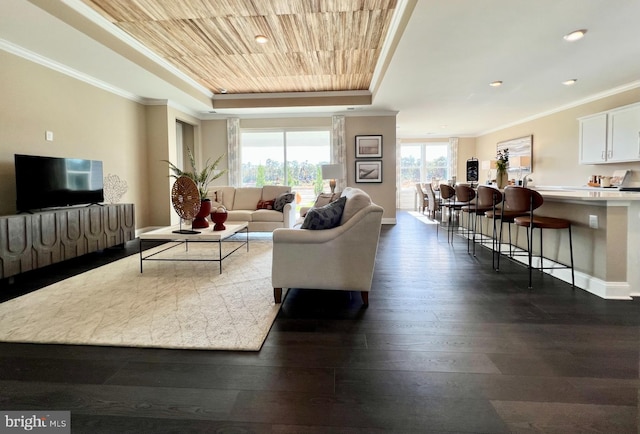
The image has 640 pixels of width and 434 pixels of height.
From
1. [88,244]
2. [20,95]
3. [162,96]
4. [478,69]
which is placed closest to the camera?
[20,95]

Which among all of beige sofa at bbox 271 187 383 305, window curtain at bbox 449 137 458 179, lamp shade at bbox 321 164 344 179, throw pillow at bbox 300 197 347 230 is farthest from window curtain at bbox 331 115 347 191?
window curtain at bbox 449 137 458 179

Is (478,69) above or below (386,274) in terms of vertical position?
above

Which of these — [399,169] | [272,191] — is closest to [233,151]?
[272,191]

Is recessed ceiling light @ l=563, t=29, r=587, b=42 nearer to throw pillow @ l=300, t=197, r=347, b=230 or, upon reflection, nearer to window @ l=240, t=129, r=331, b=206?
throw pillow @ l=300, t=197, r=347, b=230

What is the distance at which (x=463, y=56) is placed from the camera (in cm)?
432

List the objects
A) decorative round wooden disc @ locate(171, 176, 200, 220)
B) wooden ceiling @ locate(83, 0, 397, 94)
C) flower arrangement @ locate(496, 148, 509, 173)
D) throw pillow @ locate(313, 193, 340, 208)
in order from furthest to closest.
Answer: flower arrangement @ locate(496, 148, 509, 173) < throw pillow @ locate(313, 193, 340, 208) < decorative round wooden disc @ locate(171, 176, 200, 220) < wooden ceiling @ locate(83, 0, 397, 94)

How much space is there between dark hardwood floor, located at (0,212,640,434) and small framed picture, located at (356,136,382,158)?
5.64m

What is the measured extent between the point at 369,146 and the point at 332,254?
5750 mm

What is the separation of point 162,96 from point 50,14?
10.6 ft

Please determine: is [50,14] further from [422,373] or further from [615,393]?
[615,393]

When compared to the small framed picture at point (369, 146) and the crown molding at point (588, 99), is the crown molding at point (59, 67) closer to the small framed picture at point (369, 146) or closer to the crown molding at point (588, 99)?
the small framed picture at point (369, 146)

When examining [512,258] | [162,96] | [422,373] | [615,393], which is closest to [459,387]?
[422,373]

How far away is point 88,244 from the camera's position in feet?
14.9

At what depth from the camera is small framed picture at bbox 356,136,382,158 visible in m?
7.98
